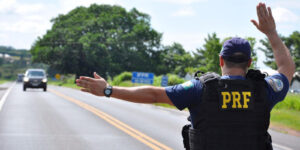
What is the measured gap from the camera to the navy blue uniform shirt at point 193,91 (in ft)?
10.1

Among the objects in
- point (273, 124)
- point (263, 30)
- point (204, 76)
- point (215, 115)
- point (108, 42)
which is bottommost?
point (273, 124)

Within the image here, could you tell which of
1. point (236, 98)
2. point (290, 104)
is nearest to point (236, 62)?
point (236, 98)

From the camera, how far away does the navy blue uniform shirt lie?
3.07 m

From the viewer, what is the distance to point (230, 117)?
123 inches

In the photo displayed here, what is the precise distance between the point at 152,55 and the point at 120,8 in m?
11.2

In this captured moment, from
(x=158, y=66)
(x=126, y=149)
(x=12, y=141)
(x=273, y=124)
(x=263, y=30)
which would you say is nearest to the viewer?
(x=263, y=30)

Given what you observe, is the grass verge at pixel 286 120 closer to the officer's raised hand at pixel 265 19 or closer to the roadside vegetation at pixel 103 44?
the officer's raised hand at pixel 265 19

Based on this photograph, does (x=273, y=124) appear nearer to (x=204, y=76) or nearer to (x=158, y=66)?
(x=204, y=76)

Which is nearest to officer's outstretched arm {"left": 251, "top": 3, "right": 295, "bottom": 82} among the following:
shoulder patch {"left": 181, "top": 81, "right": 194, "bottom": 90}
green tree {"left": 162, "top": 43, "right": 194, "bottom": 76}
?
shoulder patch {"left": 181, "top": 81, "right": 194, "bottom": 90}

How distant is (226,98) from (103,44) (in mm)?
70539

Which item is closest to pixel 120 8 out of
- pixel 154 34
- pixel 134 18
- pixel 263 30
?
pixel 134 18

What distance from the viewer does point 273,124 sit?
53.1ft

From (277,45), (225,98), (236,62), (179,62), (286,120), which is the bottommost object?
(286,120)

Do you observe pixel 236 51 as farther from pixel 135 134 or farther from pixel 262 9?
pixel 135 134
